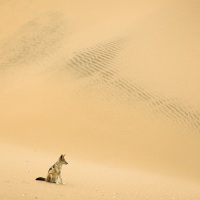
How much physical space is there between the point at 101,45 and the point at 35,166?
433 inches

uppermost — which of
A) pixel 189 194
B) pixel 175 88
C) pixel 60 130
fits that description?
pixel 175 88

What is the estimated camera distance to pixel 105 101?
684 inches

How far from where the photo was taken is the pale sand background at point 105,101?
10.7 metres

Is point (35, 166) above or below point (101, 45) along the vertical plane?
below

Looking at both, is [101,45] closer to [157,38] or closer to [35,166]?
[157,38]

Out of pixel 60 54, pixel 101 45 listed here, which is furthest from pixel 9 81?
pixel 101 45

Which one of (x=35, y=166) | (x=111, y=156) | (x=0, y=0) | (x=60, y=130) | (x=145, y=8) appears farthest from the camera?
(x=0, y=0)

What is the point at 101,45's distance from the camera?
69.8 ft

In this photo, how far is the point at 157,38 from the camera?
2111cm

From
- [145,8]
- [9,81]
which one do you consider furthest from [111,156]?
[145,8]

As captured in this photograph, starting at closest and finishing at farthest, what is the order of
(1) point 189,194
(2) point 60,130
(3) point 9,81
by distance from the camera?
(1) point 189,194 < (2) point 60,130 < (3) point 9,81

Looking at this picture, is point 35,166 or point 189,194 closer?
point 189,194

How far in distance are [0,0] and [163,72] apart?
Result: 17885 millimetres

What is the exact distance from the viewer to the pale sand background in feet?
35.2
